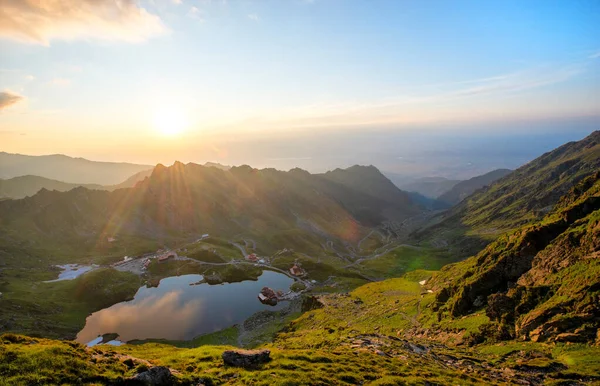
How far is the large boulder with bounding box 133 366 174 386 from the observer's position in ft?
71.6

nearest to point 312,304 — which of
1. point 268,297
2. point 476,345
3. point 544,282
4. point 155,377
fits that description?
point 268,297

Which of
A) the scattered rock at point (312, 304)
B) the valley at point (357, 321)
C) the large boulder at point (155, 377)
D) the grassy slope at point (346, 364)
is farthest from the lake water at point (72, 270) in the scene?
the large boulder at point (155, 377)

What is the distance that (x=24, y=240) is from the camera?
170 metres

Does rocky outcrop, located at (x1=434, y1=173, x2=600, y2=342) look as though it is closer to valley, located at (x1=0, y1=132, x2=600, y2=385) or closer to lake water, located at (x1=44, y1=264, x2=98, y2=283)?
valley, located at (x1=0, y1=132, x2=600, y2=385)

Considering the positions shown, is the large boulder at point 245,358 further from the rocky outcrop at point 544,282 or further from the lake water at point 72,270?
the lake water at point 72,270

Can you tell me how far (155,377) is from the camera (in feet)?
73.6

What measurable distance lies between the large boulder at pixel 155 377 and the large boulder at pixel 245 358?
20.3 ft

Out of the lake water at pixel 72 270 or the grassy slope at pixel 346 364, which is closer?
A: the grassy slope at pixel 346 364

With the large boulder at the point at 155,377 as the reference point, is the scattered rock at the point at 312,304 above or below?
below

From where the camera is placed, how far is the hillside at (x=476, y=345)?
78.4 ft

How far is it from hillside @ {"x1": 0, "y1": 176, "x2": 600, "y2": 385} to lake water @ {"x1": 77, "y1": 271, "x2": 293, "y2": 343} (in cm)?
7542

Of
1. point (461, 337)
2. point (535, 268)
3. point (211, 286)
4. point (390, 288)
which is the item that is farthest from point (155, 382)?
point (211, 286)

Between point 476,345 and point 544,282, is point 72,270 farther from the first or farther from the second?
point 544,282

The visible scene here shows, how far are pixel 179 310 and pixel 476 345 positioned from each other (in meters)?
112
